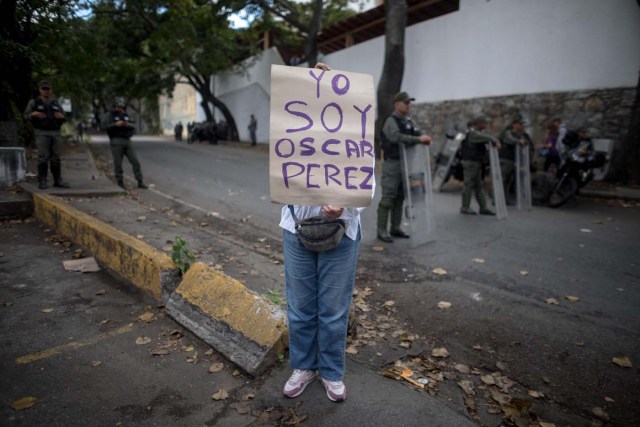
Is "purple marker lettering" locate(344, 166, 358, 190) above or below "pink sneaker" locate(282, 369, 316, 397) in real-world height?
above

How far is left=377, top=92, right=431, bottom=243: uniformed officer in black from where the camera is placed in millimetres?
5434

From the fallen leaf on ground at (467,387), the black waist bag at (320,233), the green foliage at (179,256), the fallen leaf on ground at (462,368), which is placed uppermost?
the black waist bag at (320,233)

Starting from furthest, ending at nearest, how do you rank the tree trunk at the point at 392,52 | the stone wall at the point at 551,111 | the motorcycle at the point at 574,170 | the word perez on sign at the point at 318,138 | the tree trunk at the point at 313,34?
the tree trunk at the point at 313,34, the tree trunk at the point at 392,52, the stone wall at the point at 551,111, the motorcycle at the point at 574,170, the word perez on sign at the point at 318,138

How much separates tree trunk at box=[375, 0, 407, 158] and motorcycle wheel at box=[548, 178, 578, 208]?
18.8 feet

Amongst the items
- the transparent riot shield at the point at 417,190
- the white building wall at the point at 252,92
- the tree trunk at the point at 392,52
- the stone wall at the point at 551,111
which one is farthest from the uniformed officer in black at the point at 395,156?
the white building wall at the point at 252,92

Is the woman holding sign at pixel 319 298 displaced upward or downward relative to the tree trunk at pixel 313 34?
downward

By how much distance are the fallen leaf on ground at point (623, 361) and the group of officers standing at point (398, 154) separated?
3098 mm

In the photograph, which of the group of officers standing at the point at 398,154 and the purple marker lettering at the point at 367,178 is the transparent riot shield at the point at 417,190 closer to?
the group of officers standing at the point at 398,154

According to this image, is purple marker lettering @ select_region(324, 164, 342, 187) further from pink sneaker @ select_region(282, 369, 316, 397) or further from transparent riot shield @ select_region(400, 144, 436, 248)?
transparent riot shield @ select_region(400, 144, 436, 248)

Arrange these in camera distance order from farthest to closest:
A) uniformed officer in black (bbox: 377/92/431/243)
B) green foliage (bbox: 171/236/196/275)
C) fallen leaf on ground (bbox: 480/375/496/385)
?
1. uniformed officer in black (bbox: 377/92/431/243)
2. green foliage (bbox: 171/236/196/275)
3. fallen leaf on ground (bbox: 480/375/496/385)

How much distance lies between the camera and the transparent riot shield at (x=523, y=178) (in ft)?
27.2

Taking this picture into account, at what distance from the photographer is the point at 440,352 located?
3.17 metres

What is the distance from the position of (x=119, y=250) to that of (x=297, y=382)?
8.41 ft

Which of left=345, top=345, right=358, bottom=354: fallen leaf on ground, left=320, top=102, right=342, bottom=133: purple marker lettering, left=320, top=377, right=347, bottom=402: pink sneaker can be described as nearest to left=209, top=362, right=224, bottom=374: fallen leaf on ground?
left=320, top=377, right=347, bottom=402: pink sneaker
